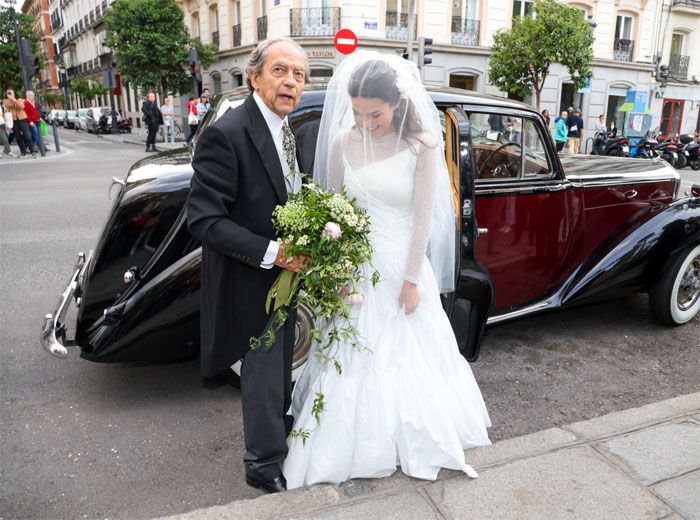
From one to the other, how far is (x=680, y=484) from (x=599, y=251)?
6.60 ft

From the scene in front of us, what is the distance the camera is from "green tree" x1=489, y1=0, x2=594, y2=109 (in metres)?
18.5

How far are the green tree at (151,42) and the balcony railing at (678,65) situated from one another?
2282 cm

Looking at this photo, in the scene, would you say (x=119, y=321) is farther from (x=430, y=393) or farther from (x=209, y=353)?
(x=430, y=393)

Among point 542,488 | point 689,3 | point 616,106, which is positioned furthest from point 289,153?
point 689,3

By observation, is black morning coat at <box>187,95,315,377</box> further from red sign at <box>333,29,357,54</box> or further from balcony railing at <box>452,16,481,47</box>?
balcony railing at <box>452,16,481,47</box>

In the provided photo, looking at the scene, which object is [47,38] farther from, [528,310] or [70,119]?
[528,310]

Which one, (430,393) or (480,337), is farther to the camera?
(480,337)

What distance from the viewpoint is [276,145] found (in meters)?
2.09

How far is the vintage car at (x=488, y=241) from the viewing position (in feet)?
9.22

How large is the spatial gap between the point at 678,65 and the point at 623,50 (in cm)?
422

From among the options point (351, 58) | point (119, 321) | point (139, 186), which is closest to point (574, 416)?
point (351, 58)

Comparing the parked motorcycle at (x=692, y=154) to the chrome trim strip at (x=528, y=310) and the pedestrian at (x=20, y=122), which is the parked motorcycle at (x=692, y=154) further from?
the pedestrian at (x=20, y=122)

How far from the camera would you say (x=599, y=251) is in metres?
4.00

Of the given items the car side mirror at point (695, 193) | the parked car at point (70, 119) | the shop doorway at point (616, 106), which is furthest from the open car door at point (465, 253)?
the parked car at point (70, 119)
